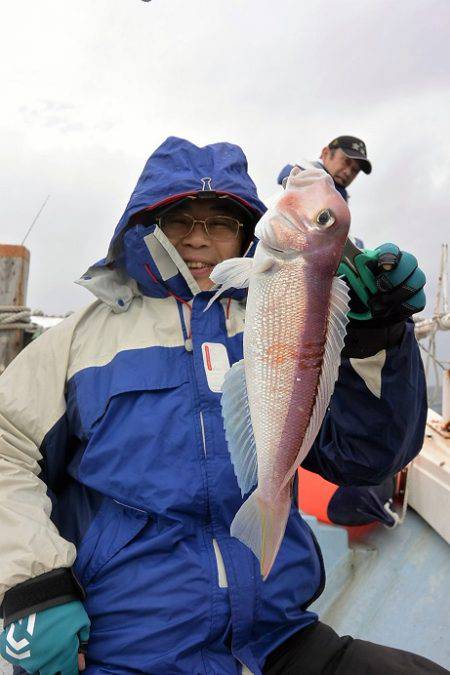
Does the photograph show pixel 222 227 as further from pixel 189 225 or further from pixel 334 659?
pixel 334 659

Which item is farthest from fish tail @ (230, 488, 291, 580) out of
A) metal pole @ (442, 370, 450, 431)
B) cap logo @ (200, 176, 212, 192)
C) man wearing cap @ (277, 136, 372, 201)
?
man wearing cap @ (277, 136, 372, 201)

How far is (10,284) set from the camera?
13.8 ft

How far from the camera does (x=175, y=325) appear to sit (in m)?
2.57

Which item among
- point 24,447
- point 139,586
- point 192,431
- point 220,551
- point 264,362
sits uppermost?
point 264,362

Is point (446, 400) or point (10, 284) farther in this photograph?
point (446, 400)

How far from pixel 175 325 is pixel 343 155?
3.44m

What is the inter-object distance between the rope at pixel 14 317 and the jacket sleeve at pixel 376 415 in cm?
278

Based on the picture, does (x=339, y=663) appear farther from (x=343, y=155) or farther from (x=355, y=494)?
(x=343, y=155)

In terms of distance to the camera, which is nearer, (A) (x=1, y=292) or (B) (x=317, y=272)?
(B) (x=317, y=272)

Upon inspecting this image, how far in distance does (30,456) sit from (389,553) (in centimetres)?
312

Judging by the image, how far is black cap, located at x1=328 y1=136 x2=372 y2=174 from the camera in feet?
17.0

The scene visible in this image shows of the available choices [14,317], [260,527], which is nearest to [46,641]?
[260,527]

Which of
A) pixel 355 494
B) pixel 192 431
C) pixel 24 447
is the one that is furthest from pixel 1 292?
pixel 355 494

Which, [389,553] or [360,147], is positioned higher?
[360,147]
